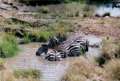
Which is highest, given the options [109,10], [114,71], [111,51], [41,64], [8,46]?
[114,71]

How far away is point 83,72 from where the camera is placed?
53.6 feet

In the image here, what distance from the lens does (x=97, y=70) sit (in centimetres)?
1683

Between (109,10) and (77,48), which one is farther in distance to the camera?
(109,10)

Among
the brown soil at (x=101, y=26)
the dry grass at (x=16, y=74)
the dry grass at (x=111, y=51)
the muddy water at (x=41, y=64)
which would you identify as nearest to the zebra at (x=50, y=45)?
the muddy water at (x=41, y=64)

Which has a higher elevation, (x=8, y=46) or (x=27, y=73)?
(x=27, y=73)

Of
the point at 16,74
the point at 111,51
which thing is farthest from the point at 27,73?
the point at 111,51

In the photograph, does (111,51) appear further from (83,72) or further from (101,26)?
(101,26)

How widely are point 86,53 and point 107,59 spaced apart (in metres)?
2.76

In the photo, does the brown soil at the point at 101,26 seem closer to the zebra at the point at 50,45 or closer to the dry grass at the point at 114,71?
the zebra at the point at 50,45

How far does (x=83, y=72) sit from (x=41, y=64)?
380cm

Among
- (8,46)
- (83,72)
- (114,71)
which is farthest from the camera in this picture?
(8,46)

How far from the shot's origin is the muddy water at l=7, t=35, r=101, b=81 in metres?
17.7

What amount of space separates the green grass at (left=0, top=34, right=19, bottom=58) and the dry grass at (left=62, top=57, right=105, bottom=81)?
4672mm

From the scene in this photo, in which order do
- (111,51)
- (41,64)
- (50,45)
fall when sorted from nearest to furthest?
(111,51) → (41,64) → (50,45)
